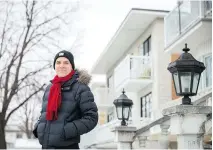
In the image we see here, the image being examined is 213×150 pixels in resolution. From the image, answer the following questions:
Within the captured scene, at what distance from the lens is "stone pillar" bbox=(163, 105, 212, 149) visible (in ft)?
20.4

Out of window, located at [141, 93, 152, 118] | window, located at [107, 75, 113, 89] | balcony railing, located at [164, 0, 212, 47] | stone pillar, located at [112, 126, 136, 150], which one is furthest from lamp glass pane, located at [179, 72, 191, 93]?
window, located at [107, 75, 113, 89]

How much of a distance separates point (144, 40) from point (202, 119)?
52.1 feet

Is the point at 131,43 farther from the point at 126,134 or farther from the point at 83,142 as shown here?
the point at 126,134

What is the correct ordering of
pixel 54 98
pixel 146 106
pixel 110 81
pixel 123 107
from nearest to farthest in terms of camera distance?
pixel 54 98
pixel 123 107
pixel 146 106
pixel 110 81

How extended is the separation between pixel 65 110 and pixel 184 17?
39.1 feet

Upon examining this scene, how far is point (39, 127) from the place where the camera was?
3.55 metres

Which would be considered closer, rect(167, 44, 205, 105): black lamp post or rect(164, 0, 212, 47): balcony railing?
rect(167, 44, 205, 105): black lamp post

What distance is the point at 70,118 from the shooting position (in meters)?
3.54

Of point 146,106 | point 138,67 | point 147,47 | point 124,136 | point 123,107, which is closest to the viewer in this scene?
point 124,136

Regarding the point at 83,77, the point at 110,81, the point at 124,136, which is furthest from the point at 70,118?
the point at 110,81

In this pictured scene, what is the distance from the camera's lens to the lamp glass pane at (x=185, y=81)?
644 centimetres

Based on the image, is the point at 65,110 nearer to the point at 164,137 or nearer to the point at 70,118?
the point at 70,118

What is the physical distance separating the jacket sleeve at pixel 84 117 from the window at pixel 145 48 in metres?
17.6

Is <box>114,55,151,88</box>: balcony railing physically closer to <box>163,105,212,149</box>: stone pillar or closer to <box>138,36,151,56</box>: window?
<box>138,36,151,56</box>: window
